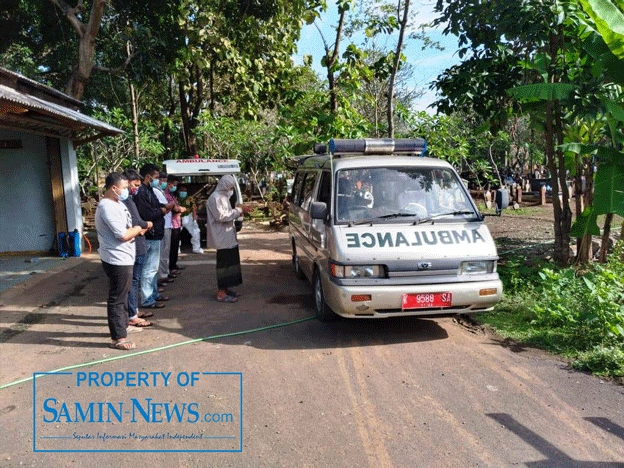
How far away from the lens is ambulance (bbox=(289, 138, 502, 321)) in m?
4.97

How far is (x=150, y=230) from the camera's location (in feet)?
20.6

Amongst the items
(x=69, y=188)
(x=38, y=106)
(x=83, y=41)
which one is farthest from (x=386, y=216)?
(x=83, y=41)

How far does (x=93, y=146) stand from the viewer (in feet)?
59.0

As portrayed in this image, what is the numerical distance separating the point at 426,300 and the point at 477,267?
2.35 ft

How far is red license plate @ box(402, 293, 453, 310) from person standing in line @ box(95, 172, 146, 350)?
2.91 metres

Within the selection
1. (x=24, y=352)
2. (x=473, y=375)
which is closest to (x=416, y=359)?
(x=473, y=375)

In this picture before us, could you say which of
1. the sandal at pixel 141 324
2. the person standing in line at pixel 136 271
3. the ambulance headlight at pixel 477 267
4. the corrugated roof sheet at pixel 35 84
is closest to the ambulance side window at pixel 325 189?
the ambulance headlight at pixel 477 267

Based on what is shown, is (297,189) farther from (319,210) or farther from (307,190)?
(319,210)

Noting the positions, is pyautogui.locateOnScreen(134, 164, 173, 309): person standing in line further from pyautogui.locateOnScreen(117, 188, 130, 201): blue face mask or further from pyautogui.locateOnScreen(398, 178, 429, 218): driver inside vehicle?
pyautogui.locateOnScreen(398, 178, 429, 218): driver inside vehicle

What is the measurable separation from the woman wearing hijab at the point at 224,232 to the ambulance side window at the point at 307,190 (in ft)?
3.28

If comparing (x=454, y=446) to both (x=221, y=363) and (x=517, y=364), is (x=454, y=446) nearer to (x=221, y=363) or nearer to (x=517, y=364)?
(x=517, y=364)

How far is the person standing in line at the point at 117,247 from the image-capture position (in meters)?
4.99

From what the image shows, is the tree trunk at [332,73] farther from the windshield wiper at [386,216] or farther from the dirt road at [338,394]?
the dirt road at [338,394]

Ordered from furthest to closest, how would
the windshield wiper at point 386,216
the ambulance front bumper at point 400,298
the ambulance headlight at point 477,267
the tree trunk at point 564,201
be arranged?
the tree trunk at point 564,201
the windshield wiper at point 386,216
the ambulance headlight at point 477,267
the ambulance front bumper at point 400,298
